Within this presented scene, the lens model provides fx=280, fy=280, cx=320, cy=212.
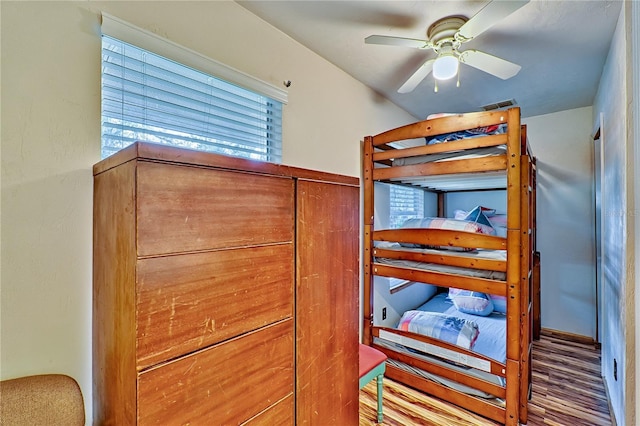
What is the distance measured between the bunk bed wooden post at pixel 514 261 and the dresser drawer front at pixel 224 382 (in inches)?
57.1

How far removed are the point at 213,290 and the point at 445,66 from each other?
1734 millimetres

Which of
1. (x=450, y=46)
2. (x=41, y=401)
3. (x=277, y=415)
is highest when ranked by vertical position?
(x=450, y=46)

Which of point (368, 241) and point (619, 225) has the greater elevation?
point (619, 225)

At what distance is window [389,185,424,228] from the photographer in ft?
9.82

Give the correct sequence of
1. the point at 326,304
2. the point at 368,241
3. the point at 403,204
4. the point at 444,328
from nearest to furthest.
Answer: the point at 326,304, the point at 444,328, the point at 368,241, the point at 403,204

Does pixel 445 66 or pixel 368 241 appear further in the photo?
pixel 368 241

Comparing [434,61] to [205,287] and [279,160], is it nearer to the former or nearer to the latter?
[279,160]

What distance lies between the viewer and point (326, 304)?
1.25 m

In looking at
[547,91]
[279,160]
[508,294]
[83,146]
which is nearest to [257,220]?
[83,146]

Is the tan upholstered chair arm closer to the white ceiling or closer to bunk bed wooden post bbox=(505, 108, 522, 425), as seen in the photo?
the white ceiling

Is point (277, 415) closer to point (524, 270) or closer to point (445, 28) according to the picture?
point (524, 270)

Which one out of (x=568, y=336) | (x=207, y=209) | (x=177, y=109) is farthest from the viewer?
(x=568, y=336)

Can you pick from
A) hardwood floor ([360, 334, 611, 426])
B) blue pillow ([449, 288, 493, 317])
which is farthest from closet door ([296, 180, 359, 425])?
blue pillow ([449, 288, 493, 317])

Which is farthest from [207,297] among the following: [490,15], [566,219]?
[566,219]
